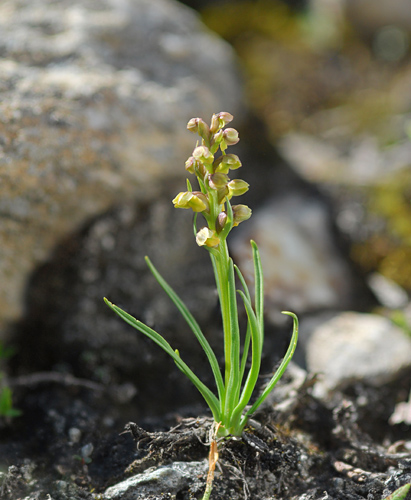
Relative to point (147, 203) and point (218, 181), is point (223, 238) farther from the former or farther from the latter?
point (147, 203)

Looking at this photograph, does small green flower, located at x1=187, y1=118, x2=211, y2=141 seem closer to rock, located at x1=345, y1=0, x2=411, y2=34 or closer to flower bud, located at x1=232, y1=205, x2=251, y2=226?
flower bud, located at x1=232, y1=205, x2=251, y2=226

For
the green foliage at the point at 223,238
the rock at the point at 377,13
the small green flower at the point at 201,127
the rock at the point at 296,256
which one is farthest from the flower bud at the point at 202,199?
the rock at the point at 377,13

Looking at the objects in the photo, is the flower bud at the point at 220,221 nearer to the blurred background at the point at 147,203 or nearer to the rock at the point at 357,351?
the blurred background at the point at 147,203

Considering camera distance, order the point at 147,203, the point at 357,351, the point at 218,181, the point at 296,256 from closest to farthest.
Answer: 1. the point at 218,181
2. the point at 357,351
3. the point at 147,203
4. the point at 296,256

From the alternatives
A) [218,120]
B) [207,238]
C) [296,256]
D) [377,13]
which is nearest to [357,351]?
[296,256]

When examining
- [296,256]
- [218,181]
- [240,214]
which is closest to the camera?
[218,181]

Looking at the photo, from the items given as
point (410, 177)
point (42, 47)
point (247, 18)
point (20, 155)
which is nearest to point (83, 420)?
point (20, 155)
